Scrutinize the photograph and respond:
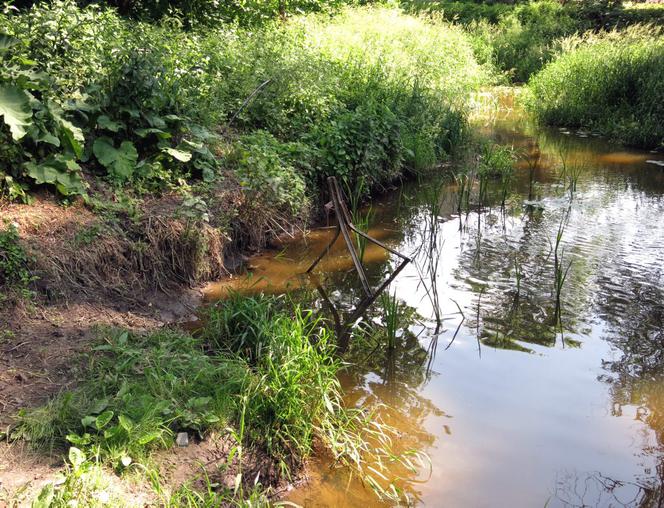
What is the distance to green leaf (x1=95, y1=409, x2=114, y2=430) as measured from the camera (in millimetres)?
3686

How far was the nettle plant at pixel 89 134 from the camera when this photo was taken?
5898 millimetres

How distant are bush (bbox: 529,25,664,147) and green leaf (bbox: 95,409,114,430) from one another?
13.3 m

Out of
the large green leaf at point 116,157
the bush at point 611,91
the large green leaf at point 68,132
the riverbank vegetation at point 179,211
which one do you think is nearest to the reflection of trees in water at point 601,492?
the riverbank vegetation at point 179,211

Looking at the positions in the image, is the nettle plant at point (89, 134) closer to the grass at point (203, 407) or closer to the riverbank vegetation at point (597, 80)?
the grass at point (203, 407)

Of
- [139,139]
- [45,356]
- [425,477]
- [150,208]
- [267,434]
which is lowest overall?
[425,477]

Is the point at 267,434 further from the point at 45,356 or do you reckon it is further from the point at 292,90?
the point at 292,90

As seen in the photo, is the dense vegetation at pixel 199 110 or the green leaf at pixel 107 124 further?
the green leaf at pixel 107 124

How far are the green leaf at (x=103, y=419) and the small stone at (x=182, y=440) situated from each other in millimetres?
435

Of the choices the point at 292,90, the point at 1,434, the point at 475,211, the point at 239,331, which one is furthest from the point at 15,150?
the point at 475,211

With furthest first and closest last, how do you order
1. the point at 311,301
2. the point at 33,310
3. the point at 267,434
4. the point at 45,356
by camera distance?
the point at 311,301 → the point at 33,310 → the point at 45,356 → the point at 267,434

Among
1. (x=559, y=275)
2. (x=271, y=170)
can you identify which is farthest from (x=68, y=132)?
(x=559, y=275)

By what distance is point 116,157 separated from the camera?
6.80 m

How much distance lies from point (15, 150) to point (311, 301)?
10.3 ft

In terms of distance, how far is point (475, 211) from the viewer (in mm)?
9625
